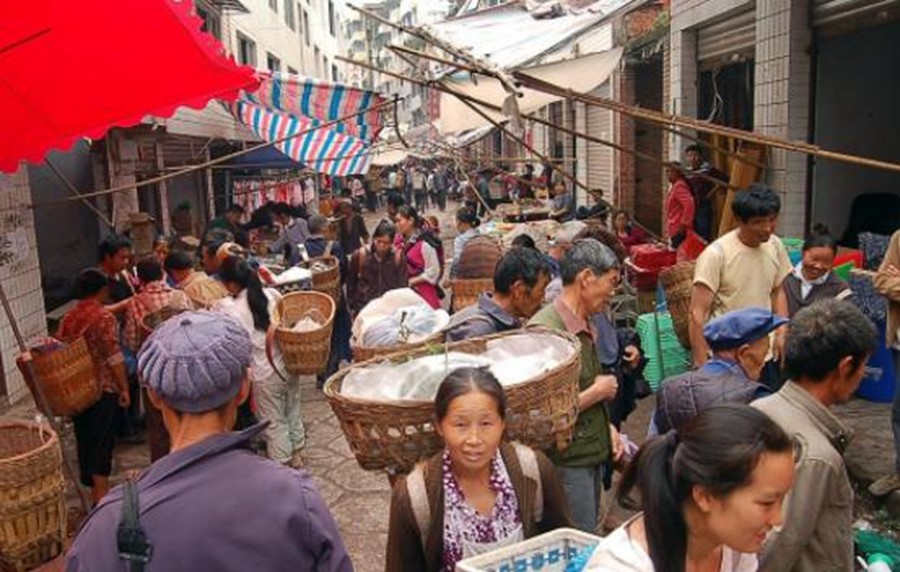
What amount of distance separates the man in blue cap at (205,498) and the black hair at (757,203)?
3.52 meters

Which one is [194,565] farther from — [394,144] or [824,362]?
[394,144]

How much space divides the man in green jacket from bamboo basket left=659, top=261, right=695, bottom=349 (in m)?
2.11

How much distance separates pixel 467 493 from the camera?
2.68 m

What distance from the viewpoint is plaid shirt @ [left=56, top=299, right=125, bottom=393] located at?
5.39 meters

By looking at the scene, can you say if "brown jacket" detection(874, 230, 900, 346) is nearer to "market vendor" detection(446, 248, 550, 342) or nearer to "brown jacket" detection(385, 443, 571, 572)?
"market vendor" detection(446, 248, 550, 342)

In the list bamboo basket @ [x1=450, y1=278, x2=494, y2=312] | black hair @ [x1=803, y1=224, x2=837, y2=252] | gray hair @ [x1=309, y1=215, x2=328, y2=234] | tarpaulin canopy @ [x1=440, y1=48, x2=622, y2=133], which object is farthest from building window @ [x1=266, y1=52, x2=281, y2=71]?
black hair @ [x1=803, y1=224, x2=837, y2=252]

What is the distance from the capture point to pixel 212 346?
2.04 metres

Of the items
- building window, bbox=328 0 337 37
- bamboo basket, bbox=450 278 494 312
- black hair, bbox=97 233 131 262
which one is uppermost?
building window, bbox=328 0 337 37

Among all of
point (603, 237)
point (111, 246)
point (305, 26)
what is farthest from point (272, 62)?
point (111, 246)

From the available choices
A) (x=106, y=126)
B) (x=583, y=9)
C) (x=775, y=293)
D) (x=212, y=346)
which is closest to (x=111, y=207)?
(x=583, y=9)

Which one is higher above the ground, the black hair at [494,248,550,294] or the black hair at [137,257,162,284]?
the black hair at [494,248,550,294]

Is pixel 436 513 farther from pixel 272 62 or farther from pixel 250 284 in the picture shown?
pixel 272 62

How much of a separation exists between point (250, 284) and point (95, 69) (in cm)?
253

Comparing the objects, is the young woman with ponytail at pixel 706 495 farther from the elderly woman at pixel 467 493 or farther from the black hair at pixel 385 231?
the black hair at pixel 385 231
